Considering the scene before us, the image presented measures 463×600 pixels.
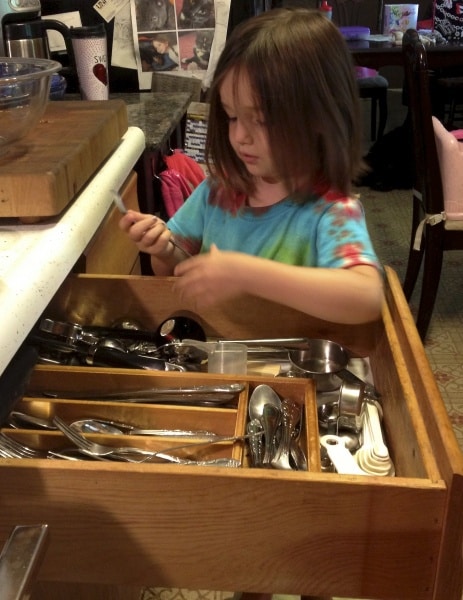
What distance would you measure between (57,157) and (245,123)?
26 centimetres

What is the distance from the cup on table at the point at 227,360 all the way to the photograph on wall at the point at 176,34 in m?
1.32

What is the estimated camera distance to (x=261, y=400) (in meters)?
0.79

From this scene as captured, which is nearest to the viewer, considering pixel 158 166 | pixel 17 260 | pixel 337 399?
pixel 17 260

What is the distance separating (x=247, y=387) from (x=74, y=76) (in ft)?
4.48

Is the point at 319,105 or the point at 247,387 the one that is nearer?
the point at 247,387

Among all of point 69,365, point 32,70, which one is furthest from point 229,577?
point 32,70

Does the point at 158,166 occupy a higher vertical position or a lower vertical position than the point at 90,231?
lower

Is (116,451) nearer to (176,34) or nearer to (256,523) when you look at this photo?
(256,523)

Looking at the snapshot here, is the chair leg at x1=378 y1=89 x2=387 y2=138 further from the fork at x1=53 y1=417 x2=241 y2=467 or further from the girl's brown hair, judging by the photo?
the fork at x1=53 y1=417 x2=241 y2=467

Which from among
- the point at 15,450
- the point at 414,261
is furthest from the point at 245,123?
the point at 414,261

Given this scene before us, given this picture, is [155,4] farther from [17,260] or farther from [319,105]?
[17,260]

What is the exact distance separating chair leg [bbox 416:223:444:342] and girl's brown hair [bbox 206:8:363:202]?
111 centimetres

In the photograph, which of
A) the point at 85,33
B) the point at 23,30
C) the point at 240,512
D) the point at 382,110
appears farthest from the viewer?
the point at 382,110

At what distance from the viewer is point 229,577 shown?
61 centimetres
